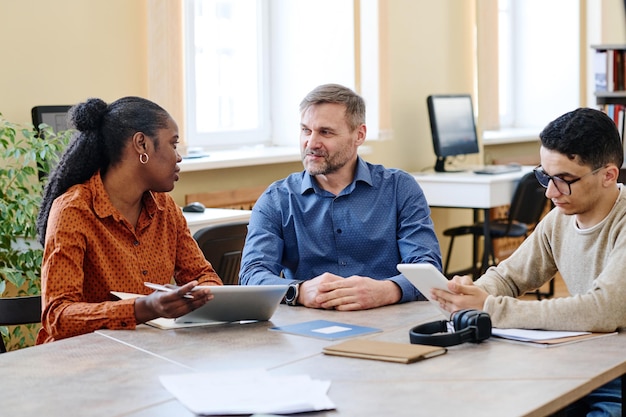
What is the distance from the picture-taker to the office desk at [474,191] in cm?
548

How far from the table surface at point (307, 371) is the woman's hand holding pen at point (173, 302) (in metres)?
0.05

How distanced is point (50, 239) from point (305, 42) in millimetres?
3285

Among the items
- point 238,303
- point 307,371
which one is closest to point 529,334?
point 307,371

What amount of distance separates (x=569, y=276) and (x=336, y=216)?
0.78 m

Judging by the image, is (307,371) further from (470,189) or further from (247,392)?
(470,189)

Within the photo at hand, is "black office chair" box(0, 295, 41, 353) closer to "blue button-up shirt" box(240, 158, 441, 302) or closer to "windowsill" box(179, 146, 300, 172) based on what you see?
"blue button-up shirt" box(240, 158, 441, 302)

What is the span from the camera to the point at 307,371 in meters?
1.87

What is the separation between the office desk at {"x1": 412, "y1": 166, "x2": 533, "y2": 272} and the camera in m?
5.48

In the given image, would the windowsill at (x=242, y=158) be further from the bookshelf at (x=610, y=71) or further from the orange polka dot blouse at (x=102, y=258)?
the bookshelf at (x=610, y=71)

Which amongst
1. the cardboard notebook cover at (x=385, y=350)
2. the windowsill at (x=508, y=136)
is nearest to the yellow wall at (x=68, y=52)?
the cardboard notebook cover at (x=385, y=350)

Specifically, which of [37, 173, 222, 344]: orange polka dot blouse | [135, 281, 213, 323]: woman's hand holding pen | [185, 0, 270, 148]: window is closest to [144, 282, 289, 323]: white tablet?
[135, 281, 213, 323]: woman's hand holding pen

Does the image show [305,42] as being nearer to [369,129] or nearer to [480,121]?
[369,129]

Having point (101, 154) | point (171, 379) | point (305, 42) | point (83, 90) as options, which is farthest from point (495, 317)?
point (305, 42)

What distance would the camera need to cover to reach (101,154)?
260cm
